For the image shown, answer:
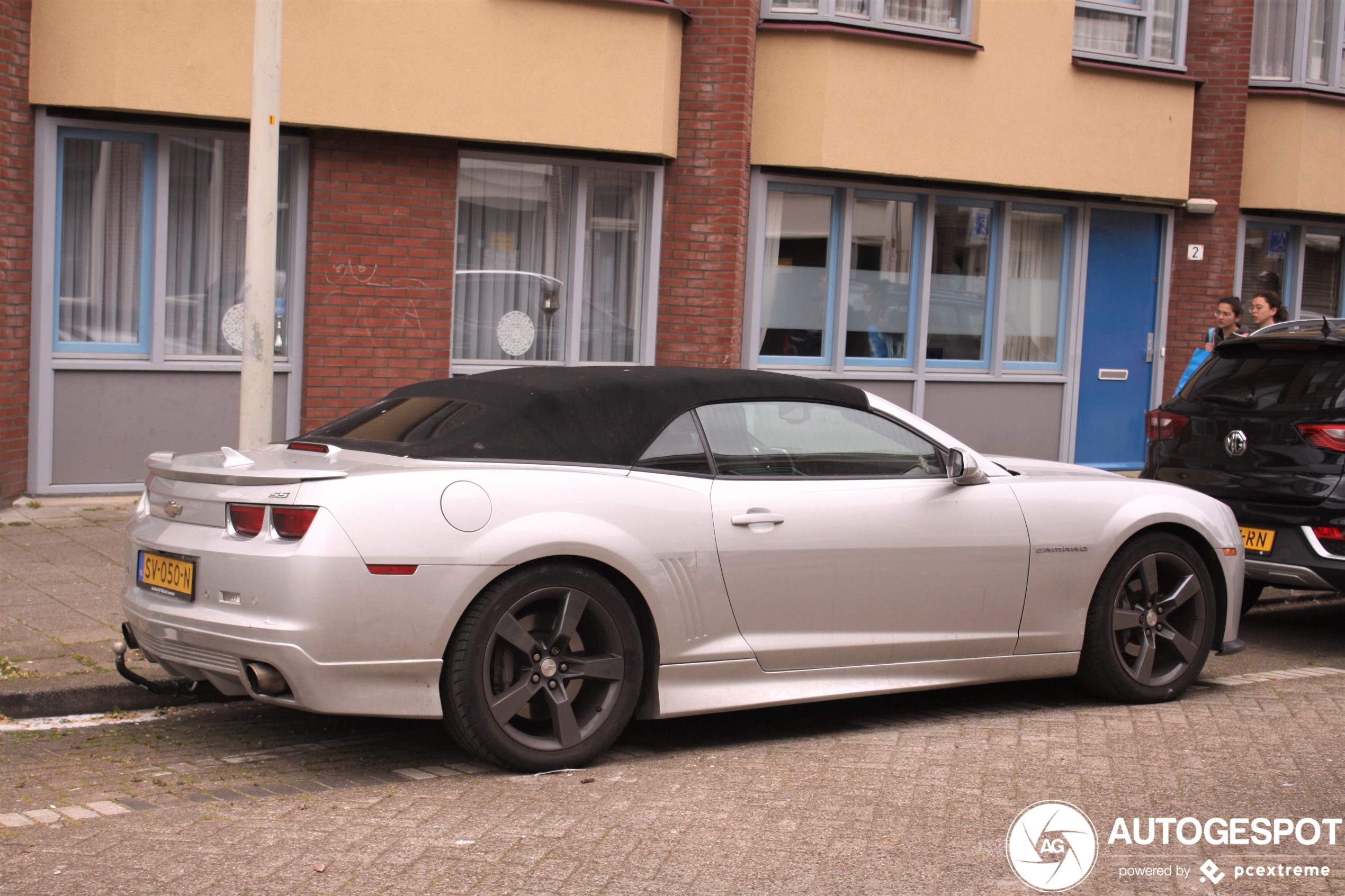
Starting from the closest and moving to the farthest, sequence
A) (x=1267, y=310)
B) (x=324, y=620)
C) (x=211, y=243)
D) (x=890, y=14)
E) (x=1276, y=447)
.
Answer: (x=324, y=620) → (x=1276, y=447) → (x=211, y=243) → (x=1267, y=310) → (x=890, y=14)

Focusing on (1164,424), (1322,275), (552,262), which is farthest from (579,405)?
(1322,275)

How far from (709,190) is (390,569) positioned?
7.86 meters

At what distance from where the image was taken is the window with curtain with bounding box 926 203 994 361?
13602 mm

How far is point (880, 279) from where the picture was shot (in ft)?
43.5

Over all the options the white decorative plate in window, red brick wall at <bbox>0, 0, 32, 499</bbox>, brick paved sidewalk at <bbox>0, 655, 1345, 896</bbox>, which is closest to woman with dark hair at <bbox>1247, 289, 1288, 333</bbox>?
brick paved sidewalk at <bbox>0, 655, 1345, 896</bbox>

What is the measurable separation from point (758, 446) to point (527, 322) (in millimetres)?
6549

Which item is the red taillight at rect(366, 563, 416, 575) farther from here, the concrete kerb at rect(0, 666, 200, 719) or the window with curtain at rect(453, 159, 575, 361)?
the window with curtain at rect(453, 159, 575, 361)

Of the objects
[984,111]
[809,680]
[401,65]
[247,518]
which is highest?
[984,111]

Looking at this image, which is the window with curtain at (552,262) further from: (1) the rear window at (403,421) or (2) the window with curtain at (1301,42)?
(2) the window with curtain at (1301,42)

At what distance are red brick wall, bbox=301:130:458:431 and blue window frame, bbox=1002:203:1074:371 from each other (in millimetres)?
5922

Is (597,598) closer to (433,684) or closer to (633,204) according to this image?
(433,684)

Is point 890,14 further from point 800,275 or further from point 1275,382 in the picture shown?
point 1275,382

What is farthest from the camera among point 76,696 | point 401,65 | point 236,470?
point 401,65

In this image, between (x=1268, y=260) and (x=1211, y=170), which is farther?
(x=1268, y=260)
